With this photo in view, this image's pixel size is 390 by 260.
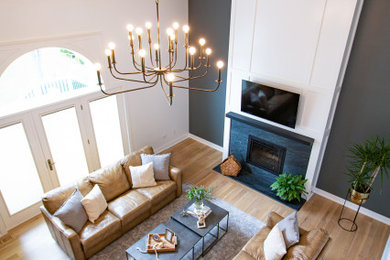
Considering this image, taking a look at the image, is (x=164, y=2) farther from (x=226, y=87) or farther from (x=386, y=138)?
(x=386, y=138)

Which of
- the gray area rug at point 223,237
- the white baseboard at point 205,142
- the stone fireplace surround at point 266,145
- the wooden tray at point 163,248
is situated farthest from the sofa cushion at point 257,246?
the white baseboard at point 205,142

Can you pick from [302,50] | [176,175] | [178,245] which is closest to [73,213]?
[178,245]

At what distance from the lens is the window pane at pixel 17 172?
14.6 feet

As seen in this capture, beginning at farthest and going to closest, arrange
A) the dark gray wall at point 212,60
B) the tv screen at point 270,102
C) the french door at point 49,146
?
the dark gray wall at point 212,60, the tv screen at point 270,102, the french door at point 49,146

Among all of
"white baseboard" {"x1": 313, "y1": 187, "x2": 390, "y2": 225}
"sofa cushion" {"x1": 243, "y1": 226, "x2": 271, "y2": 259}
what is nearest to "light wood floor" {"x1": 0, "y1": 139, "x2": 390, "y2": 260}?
"white baseboard" {"x1": 313, "y1": 187, "x2": 390, "y2": 225}

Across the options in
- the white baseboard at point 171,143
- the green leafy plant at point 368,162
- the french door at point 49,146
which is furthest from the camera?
the white baseboard at point 171,143

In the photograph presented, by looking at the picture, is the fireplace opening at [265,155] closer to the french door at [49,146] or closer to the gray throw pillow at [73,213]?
the french door at [49,146]

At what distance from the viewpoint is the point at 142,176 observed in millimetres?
5074

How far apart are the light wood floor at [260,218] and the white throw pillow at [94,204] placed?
0.76m

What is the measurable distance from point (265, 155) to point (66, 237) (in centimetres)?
378

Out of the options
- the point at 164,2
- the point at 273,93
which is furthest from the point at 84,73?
the point at 273,93

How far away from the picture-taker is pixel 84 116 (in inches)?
205

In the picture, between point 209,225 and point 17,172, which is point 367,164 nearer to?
point 209,225

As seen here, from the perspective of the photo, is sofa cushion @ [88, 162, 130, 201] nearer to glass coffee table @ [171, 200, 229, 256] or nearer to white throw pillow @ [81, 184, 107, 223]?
white throw pillow @ [81, 184, 107, 223]
